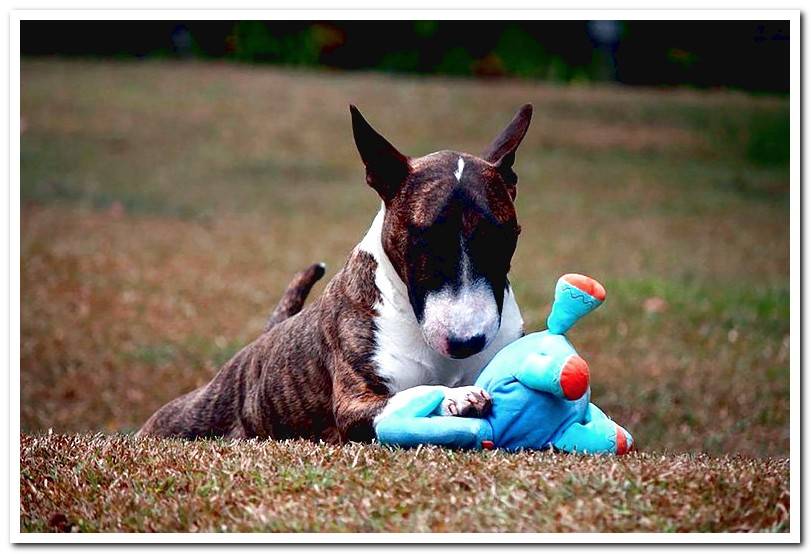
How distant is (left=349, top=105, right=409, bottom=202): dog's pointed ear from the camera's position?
4.88 m

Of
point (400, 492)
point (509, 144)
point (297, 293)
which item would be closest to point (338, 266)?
point (297, 293)

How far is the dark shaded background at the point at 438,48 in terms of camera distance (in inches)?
550

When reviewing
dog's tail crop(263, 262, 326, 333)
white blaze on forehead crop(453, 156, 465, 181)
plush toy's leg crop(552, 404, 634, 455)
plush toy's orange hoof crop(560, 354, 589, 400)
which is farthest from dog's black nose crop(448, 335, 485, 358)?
dog's tail crop(263, 262, 326, 333)

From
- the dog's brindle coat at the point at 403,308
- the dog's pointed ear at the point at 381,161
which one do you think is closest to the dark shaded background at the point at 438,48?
the dog's brindle coat at the point at 403,308

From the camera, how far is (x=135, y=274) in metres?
13.8

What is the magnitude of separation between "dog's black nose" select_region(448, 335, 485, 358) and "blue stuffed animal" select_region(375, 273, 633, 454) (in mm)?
201

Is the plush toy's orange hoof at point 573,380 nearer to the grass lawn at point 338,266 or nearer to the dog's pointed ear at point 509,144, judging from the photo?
the grass lawn at point 338,266

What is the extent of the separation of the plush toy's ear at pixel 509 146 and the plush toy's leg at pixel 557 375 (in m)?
0.84

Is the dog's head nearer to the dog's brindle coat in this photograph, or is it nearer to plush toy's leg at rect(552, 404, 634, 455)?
the dog's brindle coat

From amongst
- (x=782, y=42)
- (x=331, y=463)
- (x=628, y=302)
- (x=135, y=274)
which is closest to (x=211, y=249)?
(x=135, y=274)

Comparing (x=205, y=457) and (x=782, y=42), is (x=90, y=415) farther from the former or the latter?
(x=782, y=42)

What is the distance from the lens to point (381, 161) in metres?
4.93

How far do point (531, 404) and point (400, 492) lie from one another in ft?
2.32
